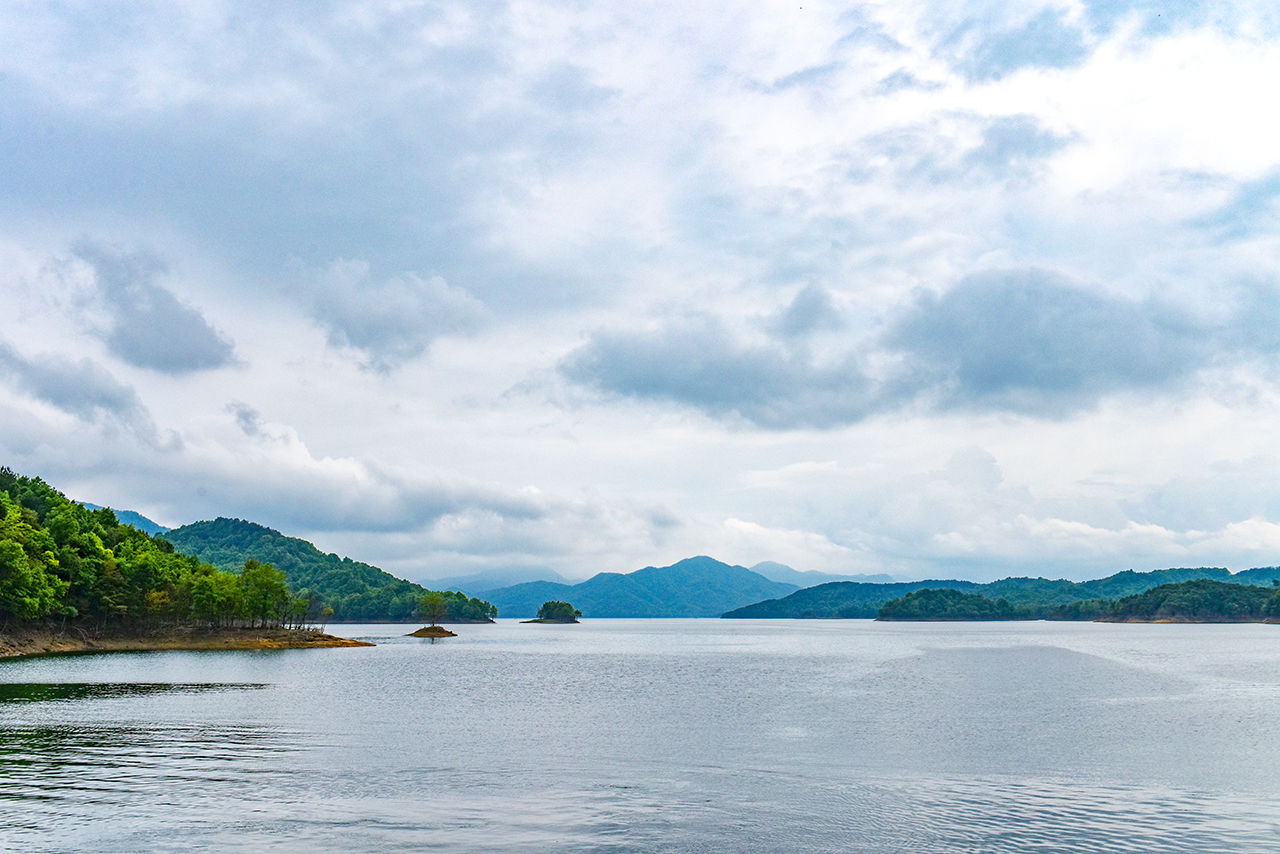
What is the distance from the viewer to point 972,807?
40.6 m

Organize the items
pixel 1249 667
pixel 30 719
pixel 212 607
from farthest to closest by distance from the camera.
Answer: pixel 212 607 < pixel 1249 667 < pixel 30 719

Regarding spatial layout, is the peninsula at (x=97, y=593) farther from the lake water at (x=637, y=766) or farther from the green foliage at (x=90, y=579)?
the lake water at (x=637, y=766)

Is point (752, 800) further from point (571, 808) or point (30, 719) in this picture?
point (30, 719)

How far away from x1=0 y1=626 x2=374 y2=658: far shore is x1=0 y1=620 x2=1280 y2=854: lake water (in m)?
51.7

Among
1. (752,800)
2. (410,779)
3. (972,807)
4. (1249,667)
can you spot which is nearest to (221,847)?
(410,779)

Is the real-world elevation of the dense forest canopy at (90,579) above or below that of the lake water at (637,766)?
above

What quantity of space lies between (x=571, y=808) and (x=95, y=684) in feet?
259

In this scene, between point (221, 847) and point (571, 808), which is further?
point (571, 808)

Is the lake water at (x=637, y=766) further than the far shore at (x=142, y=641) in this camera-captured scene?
No

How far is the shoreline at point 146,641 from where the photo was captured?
5709 inches

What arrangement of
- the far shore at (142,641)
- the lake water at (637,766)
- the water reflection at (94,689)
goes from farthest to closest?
the far shore at (142,641) < the water reflection at (94,689) < the lake water at (637,766)

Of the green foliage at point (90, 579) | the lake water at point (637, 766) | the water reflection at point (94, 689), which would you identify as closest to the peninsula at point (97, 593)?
the green foliage at point (90, 579)

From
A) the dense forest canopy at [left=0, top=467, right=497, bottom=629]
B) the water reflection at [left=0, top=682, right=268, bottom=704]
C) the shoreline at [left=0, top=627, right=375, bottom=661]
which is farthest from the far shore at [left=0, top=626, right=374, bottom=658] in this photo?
the water reflection at [left=0, top=682, right=268, bottom=704]

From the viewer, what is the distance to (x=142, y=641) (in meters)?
179
